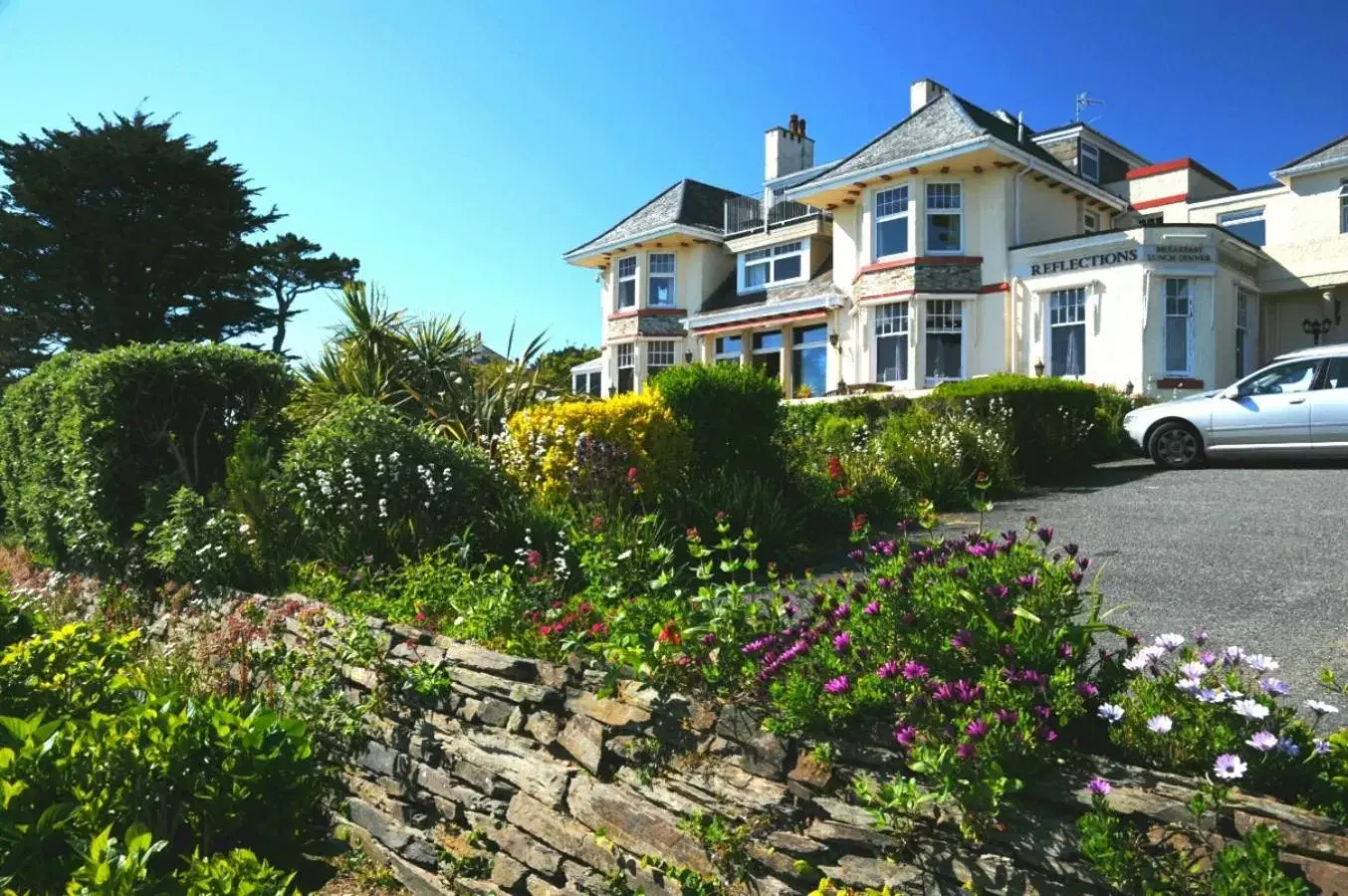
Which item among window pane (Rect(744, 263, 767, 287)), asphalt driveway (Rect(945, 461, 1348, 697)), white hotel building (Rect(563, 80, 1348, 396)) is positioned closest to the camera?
asphalt driveway (Rect(945, 461, 1348, 697))

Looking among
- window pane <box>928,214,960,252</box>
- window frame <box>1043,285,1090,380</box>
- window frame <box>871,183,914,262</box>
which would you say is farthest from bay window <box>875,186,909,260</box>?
window frame <box>1043,285,1090,380</box>

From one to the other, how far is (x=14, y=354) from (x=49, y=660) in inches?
1131

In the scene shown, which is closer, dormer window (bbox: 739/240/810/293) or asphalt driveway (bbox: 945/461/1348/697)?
asphalt driveway (bbox: 945/461/1348/697)

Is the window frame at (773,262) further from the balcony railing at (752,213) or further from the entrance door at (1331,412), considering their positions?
the entrance door at (1331,412)

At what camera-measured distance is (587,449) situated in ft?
25.6

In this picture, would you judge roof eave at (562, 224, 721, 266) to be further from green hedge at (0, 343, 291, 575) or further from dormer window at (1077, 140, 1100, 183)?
green hedge at (0, 343, 291, 575)

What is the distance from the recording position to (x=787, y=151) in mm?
32844

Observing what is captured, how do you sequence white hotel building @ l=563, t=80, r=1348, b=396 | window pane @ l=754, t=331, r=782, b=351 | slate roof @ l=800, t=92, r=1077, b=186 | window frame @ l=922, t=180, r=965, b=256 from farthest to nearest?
window pane @ l=754, t=331, r=782, b=351, window frame @ l=922, t=180, r=965, b=256, slate roof @ l=800, t=92, r=1077, b=186, white hotel building @ l=563, t=80, r=1348, b=396

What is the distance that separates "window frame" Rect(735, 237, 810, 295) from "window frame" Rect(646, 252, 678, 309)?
7.15 ft

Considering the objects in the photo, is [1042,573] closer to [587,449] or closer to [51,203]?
[587,449]

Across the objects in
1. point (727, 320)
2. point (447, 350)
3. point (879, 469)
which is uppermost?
point (727, 320)

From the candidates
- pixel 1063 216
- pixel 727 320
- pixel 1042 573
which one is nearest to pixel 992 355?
pixel 1063 216

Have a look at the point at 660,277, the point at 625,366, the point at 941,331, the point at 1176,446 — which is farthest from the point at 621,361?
the point at 1176,446

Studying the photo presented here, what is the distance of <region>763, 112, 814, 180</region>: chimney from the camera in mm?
32531
